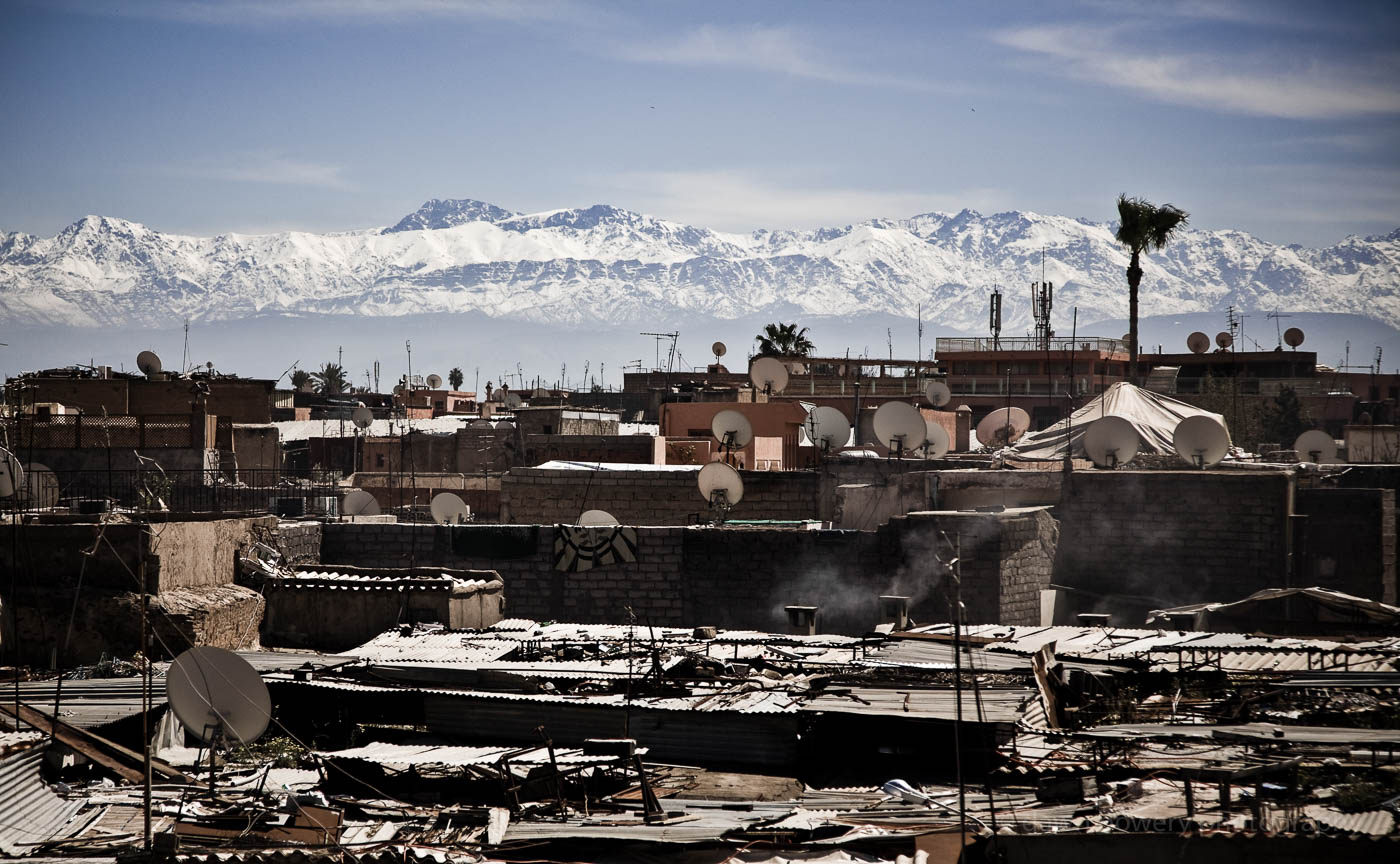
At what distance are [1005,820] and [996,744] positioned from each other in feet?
5.12

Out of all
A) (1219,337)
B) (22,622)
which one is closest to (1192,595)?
(22,622)

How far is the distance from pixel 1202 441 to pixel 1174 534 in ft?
6.99

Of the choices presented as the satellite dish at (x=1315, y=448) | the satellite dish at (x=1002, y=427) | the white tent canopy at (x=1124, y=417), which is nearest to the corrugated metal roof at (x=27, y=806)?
the white tent canopy at (x=1124, y=417)

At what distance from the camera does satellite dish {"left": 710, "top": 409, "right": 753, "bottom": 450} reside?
25.4 meters

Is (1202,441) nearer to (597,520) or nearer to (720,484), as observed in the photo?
(720,484)

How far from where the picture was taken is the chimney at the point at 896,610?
53.0 ft

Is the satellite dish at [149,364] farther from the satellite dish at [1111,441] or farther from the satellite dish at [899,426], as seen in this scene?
the satellite dish at [1111,441]

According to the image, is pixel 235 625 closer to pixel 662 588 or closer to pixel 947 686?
pixel 662 588

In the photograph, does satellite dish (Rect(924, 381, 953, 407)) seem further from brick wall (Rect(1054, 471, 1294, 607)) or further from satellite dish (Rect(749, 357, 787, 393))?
brick wall (Rect(1054, 471, 1294, 607))

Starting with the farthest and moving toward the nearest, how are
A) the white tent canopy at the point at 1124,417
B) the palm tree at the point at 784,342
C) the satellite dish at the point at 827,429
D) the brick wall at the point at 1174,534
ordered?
1. the palm tree at the point at 784,342
2. the white tent canopy at the point at 1124,417
3. the satellite dish at the point at 827,429
4. the brick wall at the point at 1174,534

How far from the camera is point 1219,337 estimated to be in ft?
213

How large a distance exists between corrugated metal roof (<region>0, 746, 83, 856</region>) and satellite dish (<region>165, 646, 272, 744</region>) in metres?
0.94

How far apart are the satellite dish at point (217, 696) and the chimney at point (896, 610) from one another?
7804 mm

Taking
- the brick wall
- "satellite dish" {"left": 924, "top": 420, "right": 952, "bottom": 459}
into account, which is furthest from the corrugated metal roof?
"satellite dish" {"left": 924, "top": 420, "right": 952, "bottom": 459}
